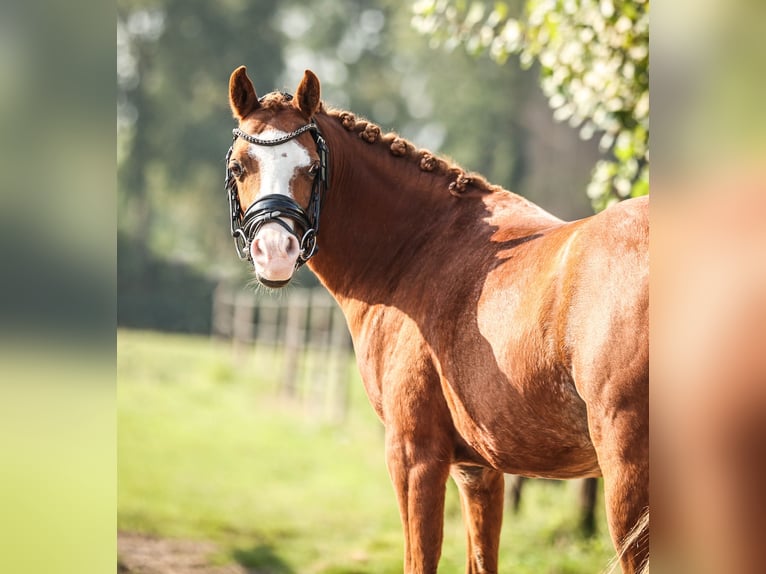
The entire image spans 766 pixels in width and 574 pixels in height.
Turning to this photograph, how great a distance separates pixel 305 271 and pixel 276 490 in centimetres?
Answer: 1329

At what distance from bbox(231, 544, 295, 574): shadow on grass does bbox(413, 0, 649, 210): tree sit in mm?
3152

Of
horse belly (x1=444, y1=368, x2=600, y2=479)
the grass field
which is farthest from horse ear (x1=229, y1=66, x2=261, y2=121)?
the grass field

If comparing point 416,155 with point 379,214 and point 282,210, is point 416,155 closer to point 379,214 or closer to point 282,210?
point 379,214

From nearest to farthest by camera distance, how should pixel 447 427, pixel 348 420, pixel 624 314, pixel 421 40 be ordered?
pixel 624 314
pixel 447 427
pixel 348 420
pixel 421 40

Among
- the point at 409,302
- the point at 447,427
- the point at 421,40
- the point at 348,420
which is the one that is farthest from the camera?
the point at 421,40

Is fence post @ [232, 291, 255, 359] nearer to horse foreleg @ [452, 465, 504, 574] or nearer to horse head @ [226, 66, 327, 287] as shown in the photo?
horse foreleg @ [452, 465, 504, 574]

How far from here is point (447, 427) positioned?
268 cm

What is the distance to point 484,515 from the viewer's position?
305cm

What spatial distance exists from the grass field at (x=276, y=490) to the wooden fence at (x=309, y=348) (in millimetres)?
274

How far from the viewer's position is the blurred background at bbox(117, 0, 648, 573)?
4.51 meters
